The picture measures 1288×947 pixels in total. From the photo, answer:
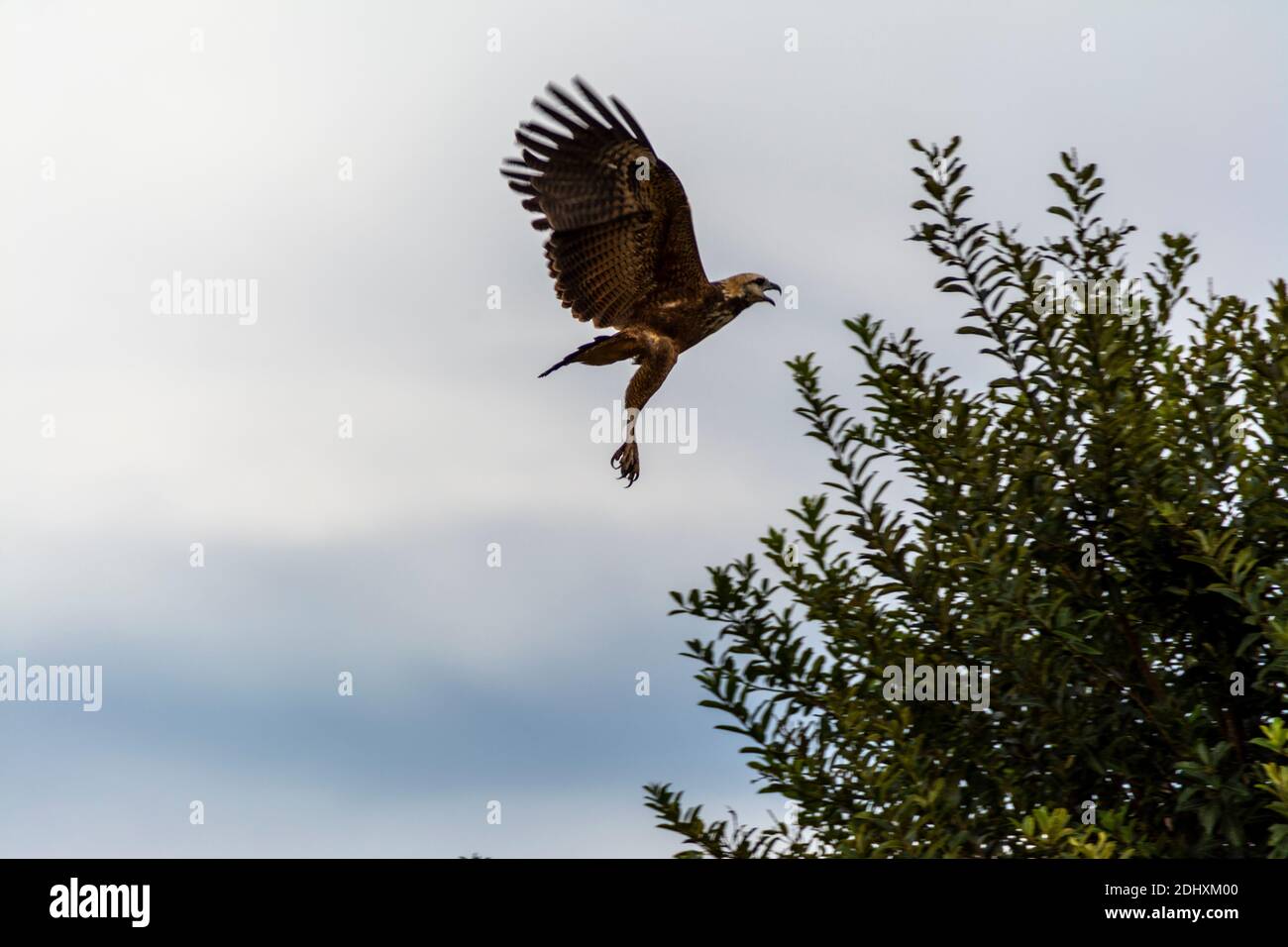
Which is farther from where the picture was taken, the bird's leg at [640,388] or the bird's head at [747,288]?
the bird's head at [747,288]

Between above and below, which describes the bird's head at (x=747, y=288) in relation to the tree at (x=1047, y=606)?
above

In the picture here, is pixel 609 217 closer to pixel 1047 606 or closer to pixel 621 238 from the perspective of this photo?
pixel 621 238

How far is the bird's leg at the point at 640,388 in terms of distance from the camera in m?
5.11

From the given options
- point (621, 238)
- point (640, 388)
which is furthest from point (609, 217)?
point (640, 388)

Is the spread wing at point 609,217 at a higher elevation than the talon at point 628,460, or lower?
higher

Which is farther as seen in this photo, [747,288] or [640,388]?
[747,288]

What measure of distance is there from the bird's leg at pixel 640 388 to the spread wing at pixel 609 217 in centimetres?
Result: 27

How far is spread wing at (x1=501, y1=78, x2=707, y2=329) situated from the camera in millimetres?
5926

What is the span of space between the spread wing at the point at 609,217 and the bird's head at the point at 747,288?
17 cm

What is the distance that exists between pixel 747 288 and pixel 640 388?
0.91 meters

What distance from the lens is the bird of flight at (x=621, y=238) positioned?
19.3ft

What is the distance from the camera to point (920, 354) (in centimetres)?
470

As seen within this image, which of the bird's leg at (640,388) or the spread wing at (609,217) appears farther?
the spread wing at (609,217)

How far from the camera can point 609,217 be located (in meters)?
6.04
